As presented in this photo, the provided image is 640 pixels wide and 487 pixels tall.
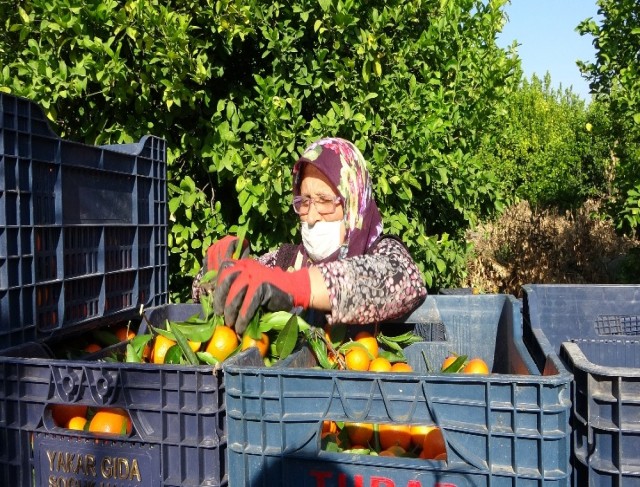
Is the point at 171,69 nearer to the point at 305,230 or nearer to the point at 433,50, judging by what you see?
the point at 305,230

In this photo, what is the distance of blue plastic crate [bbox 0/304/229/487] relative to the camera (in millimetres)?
1467

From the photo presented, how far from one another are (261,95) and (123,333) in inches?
55.2

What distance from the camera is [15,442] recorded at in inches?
64.0

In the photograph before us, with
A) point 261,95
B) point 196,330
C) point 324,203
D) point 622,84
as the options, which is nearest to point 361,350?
point 196,330

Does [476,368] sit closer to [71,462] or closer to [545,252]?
[71,462]

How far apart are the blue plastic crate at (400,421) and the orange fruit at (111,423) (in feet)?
0.97

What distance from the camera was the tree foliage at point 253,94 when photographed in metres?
2.97

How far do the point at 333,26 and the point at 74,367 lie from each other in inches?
91.4

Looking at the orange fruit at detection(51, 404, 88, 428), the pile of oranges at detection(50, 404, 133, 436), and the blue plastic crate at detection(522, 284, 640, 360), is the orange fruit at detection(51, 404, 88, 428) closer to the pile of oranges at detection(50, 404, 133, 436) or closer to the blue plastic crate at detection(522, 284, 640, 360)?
the pile of oranges at detection(50, 404, 133, 436)

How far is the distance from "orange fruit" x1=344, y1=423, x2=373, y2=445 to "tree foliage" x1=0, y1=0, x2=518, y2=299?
167 centimetres

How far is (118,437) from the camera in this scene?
152 cm

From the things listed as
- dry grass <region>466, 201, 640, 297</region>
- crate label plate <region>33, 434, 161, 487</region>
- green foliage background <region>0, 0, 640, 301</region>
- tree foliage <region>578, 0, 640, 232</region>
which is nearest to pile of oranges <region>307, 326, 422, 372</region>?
crate label plate <region>33, 434, 161, 487</region>

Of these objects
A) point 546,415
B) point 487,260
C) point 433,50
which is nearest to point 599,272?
point 487,260

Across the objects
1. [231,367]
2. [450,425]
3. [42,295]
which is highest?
[42,295]
